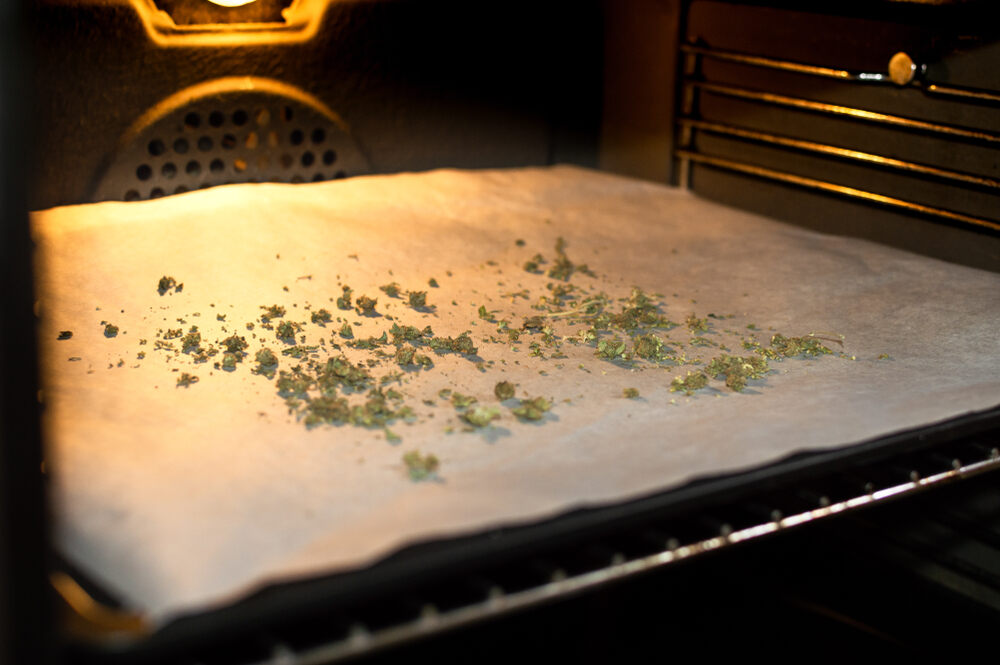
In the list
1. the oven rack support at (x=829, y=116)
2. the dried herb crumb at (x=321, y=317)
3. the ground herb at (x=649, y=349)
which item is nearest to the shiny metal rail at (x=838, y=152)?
the oven rack support at (x=829, y=116)

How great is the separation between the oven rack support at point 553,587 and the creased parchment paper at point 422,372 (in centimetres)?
4

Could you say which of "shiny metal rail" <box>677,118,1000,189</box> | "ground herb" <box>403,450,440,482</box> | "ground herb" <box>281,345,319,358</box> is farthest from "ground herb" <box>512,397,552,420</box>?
"shiny metal rail" <box>677,118,1000,189</box>

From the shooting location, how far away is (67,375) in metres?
0.92

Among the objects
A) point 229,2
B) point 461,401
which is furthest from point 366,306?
point 229,2

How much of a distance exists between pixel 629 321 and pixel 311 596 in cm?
56

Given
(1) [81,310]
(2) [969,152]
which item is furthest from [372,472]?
(2) [969,152]

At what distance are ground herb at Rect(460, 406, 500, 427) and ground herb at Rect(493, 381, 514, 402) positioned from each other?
38 mm

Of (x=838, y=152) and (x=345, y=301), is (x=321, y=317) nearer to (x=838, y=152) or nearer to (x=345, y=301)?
(x=345, y=301)

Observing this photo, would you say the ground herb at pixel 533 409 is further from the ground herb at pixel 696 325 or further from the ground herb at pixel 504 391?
the ground herb at pixel 696 325

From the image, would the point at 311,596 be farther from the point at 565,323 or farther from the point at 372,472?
the point at 565,323

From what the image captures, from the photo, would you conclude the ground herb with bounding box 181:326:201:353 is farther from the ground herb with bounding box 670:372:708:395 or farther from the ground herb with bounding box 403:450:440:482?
the ground herb with bounding box 670:372:708:395

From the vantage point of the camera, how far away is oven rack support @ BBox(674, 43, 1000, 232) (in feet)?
3.88

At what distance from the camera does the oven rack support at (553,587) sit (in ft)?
2.00

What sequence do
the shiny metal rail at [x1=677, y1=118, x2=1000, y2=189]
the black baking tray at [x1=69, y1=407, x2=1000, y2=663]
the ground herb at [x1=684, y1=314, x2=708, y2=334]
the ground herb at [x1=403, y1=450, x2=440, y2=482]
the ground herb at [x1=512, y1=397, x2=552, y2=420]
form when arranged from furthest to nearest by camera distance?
the shiny metal rail at [x1=677, y1=118, x2=1000, y2=189], the ground herb at [x1=684, y1=314, x2=708, y2=334], the ground herb at [x1=512, y1=397, x2=552, y2=420], the ground herb at [x1=403, y1=450, x2=440, y2=482], the black baking tray at [x1=69, y1=407, x2=1000, y2=663]
